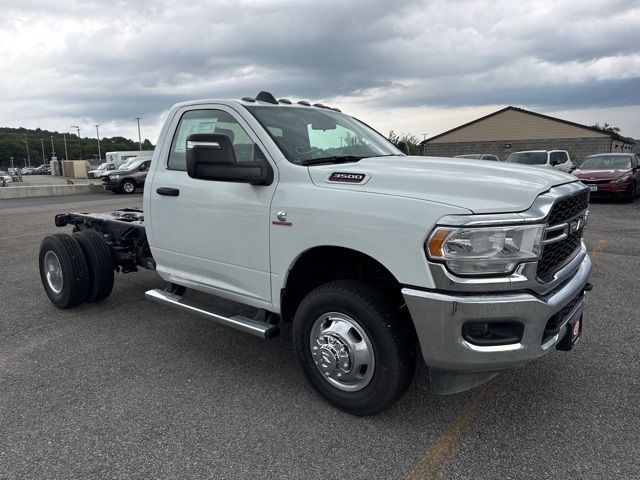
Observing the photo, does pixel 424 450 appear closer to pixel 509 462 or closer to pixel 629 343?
pixel 509 462

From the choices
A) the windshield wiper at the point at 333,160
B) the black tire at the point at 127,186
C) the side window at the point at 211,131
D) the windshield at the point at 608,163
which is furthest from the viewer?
the black tire at the point at 127,186

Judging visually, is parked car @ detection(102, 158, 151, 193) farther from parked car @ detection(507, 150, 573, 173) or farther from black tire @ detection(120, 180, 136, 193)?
parked car @ detection(507, 150, 573, 173)

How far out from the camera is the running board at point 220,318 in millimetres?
3363

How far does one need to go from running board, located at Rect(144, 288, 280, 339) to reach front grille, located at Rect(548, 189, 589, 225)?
6.23ft

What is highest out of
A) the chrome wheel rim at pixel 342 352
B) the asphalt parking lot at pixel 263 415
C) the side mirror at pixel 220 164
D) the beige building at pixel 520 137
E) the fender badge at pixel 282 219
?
the beige building at pixel 520 137

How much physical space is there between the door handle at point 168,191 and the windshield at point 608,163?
15.7 metres

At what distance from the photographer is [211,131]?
388 centimetres

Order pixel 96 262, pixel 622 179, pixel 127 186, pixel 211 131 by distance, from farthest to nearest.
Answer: pixel 127 186 < pixel 622 179 < pixel 96 262 < pixel 211 131

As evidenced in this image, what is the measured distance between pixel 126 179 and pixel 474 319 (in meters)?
25.1

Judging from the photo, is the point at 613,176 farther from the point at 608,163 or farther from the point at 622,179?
the point at 608,163

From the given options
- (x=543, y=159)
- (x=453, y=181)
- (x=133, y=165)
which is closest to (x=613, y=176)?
(x=543, y=159)

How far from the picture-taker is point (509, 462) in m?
2.62

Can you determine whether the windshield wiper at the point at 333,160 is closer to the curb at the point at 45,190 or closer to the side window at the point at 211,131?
the side window at the point at 211,131

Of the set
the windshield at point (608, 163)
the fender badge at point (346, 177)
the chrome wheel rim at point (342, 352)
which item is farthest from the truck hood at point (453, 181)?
the windshield at point (608, 163)
